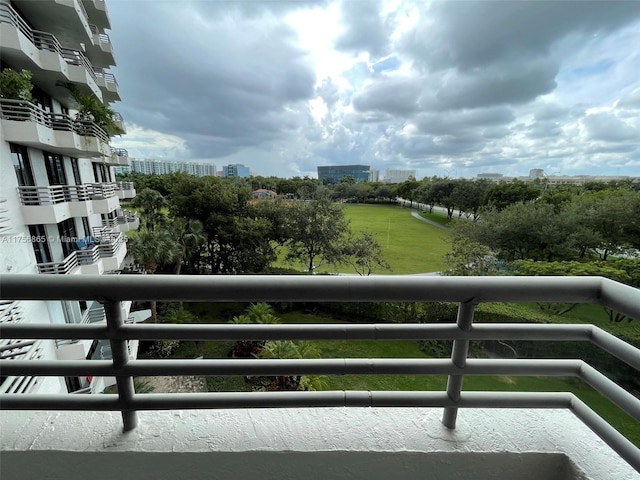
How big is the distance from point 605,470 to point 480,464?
29 cm

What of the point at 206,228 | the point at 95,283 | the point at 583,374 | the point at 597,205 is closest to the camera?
the point at 95,283

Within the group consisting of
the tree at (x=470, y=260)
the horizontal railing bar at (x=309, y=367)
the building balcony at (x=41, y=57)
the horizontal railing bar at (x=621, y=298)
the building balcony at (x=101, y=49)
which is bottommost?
the tree at (x=470, y=260)

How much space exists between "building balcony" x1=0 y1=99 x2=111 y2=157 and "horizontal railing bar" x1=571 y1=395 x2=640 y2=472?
677 centimetres

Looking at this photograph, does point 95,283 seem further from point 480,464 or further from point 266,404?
point 480,464

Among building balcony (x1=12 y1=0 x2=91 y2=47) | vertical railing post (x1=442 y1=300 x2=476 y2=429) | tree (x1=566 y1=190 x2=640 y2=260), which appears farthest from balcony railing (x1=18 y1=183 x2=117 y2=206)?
tree (x1=566 y1=190 x2=640 y2=260)

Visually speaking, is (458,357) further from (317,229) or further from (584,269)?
(317,229)

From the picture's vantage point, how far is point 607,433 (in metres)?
0.70

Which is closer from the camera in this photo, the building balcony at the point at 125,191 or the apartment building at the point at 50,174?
the apartment building at the point at 50,174

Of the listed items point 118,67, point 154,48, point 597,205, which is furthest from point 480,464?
point 118,67

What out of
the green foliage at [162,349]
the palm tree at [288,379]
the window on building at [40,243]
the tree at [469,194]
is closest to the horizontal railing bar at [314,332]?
the palm tree at [288,379]

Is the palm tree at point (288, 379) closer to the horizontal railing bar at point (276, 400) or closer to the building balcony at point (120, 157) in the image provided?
the horizontal railing bar at point (276, 400)

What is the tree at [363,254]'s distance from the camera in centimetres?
1227

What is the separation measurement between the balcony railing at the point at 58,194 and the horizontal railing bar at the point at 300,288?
232 inches

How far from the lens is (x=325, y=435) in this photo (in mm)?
750
